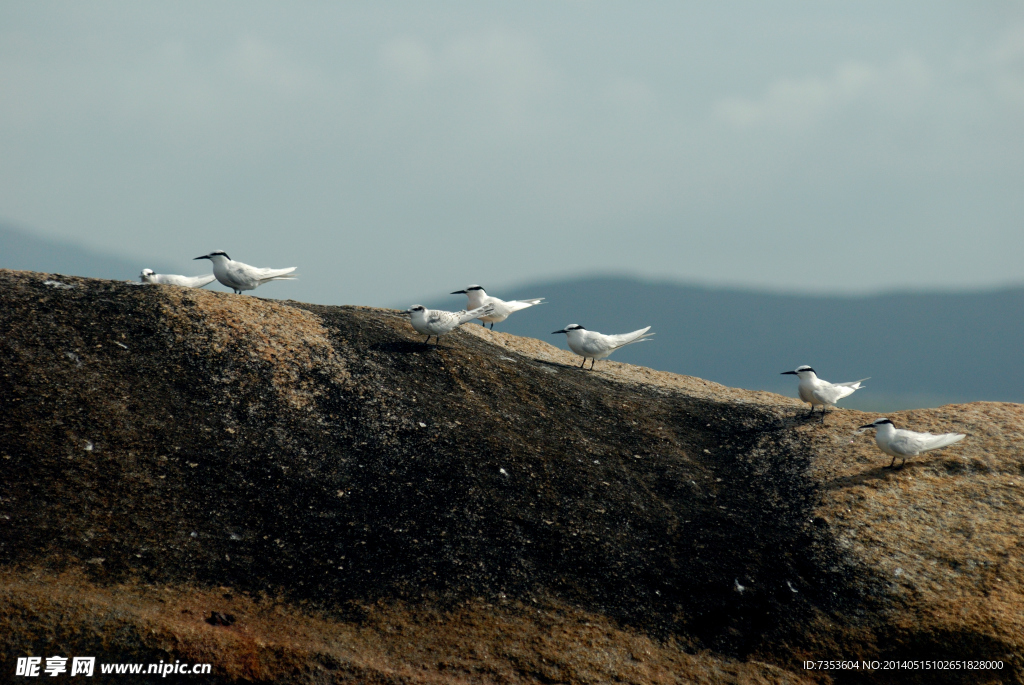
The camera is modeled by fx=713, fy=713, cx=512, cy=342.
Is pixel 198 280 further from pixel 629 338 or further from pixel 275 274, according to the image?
pixel 629 338

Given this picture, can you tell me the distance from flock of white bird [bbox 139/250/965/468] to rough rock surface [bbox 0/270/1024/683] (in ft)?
1.85

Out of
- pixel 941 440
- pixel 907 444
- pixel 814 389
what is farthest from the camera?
pixel 814 389

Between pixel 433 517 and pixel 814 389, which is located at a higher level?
pixel 814 389

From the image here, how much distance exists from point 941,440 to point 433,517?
A: 8639 mm

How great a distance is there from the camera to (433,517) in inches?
403

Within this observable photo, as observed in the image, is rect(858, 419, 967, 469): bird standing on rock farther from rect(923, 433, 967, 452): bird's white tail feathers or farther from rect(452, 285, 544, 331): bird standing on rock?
rect(452, 285, 544, 331): bird standing on rock

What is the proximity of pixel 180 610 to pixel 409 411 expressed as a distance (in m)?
5.14

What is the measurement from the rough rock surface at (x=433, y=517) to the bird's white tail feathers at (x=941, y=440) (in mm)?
512

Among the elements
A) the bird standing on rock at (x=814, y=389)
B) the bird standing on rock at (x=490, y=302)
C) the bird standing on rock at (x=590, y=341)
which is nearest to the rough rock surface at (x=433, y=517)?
the bird standing on rock at (x=814, y=389)

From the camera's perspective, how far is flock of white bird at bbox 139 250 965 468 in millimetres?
11898

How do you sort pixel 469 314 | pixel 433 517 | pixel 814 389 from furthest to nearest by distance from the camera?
pixel 469 314 < pixel 814 389 < pixel 433 517

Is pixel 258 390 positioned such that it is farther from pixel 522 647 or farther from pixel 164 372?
pixel 522 647

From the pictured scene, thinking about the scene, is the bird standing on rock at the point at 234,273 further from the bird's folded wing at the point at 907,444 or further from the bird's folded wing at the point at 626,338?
the bird's folded wing at the point at 907,444

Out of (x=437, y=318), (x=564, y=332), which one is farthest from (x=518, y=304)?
→ (x=437, y=318)
